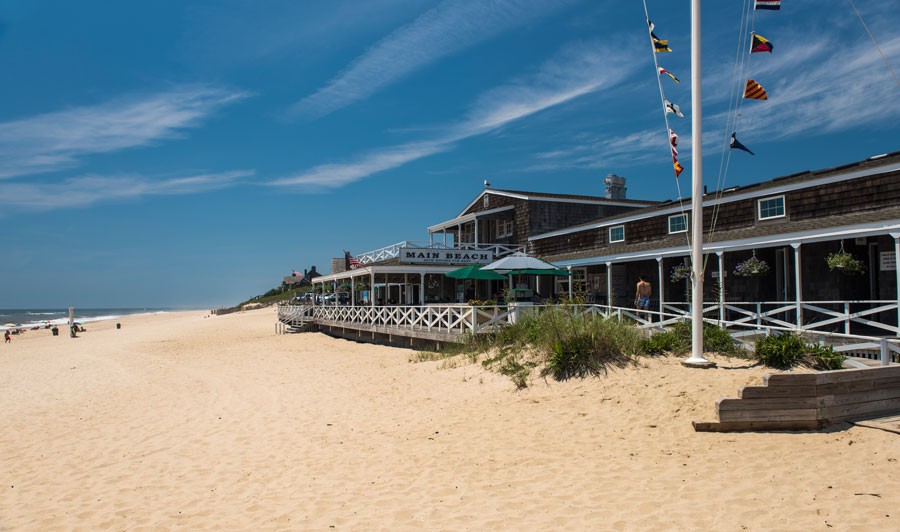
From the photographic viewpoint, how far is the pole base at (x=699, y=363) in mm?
8836

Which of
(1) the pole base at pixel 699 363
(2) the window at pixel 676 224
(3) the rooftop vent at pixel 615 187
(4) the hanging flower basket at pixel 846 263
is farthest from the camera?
(3) the rooftop vent at pixel 615 187

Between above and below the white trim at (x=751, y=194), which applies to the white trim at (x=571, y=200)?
above

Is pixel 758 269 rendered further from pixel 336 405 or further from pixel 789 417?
pixel 336 405

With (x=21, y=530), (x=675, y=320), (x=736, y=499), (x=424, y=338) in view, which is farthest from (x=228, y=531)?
(x=424, y=338)

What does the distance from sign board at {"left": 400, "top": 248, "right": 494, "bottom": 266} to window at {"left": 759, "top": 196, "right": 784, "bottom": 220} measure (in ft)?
38.4

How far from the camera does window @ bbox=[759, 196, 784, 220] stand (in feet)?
51.9

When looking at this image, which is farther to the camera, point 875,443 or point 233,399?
point 233,399

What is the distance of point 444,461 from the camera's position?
276 inches

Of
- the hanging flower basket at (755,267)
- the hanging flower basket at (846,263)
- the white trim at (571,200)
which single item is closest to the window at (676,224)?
the hanging flower basket at (755,267)

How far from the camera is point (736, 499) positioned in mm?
5156

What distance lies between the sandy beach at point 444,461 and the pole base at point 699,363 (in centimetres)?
15

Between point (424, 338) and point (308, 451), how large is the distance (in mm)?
9524

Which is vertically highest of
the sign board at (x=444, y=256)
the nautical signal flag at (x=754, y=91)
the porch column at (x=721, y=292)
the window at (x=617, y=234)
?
the nautical signal flag at (x=754, y=91)

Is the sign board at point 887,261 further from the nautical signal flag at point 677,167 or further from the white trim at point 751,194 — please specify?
the nautical signal flag at point 677,167
